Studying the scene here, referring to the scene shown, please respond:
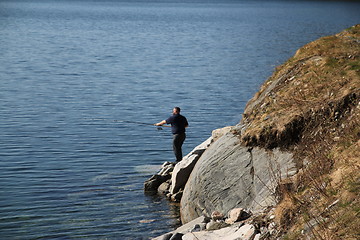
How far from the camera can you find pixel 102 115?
31.0 meters

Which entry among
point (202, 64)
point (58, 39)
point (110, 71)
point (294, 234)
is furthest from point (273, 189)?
point (58, 39)

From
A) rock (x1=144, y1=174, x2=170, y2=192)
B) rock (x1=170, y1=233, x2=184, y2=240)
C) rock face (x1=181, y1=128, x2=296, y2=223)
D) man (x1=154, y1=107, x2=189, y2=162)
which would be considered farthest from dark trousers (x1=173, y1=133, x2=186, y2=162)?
rock (x1=170, y1=233, x2=184, y2=240)

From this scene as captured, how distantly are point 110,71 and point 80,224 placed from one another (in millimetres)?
30715

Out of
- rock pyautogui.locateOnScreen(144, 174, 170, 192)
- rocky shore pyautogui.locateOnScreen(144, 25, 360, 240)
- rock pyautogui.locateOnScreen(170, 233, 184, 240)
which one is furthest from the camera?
rock pyautogui.locateOnScreen(144, 174, 170, 192)

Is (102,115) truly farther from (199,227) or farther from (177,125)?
(199,227)

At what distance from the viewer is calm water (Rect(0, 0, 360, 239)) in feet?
57.0

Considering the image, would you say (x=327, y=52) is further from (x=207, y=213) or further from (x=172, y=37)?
(x=172, y=37)

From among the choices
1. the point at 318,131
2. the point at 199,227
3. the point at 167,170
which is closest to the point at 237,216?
the point at 199,227

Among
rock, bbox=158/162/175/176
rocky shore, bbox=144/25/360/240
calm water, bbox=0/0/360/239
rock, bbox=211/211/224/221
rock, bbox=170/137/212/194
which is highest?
rocky shore, bbox=144/25/360/240

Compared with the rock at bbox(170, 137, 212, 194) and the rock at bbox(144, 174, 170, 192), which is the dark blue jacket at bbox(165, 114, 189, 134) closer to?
the rock at bbox(144, 174, 170, 192)

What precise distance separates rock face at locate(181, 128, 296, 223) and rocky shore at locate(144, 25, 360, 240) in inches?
1.1

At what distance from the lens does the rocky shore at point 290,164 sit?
10.5m

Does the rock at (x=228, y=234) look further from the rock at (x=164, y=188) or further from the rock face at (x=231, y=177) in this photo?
the rock at (x=164, y=188)

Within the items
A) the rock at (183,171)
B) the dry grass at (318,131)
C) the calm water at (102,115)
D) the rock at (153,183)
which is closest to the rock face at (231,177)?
the dry grass at (318,131)
